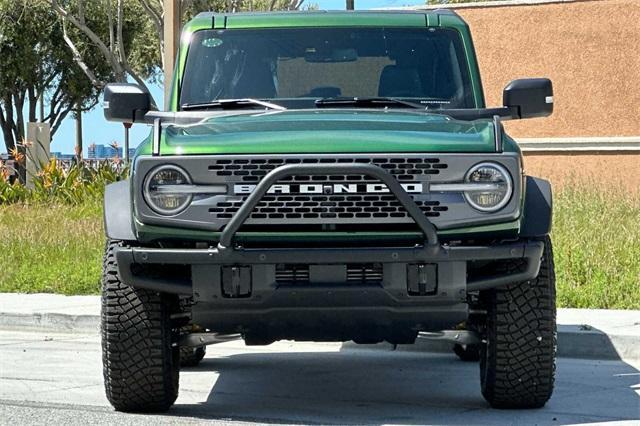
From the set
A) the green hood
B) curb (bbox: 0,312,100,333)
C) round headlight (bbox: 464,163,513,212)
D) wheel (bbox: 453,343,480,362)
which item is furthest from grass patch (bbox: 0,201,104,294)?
round headlight (bbox: 464,163,513,212)

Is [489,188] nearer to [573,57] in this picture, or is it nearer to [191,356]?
[191,356]

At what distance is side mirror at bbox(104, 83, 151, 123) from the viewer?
8219 mm

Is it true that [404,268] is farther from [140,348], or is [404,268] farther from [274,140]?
[140,348]

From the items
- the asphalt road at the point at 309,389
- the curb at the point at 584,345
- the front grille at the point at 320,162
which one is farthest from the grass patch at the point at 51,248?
the front grille at the point at 320,162

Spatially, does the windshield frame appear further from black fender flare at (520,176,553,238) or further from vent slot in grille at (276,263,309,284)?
vent slot in grille at (276,263,309,284)

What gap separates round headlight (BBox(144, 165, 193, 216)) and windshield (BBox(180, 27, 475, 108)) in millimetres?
1403

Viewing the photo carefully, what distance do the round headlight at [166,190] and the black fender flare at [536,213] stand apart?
167 cm

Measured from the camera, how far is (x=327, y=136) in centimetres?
710

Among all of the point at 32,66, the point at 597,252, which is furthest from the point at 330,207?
the point at 32,66

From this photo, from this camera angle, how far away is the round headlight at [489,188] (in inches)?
277

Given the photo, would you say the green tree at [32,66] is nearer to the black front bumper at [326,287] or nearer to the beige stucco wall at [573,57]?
the beige stucco wall at [573,57]

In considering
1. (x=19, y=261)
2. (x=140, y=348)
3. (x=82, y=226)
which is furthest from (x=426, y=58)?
(x=82, y=226)

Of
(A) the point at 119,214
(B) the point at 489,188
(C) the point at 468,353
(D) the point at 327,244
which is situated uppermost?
(B) the point at 489,188

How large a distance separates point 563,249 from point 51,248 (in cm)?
640
